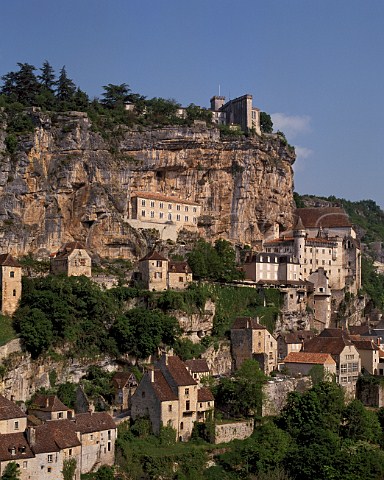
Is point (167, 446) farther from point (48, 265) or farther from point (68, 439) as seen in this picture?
point (48, 265)

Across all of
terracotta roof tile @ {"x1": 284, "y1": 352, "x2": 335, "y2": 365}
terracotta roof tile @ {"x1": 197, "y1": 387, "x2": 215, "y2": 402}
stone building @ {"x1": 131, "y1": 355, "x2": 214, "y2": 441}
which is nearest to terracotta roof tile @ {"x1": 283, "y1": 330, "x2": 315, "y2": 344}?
terracotta roof tile @ {"x1": 284, "y1": 352, "x2": 335, "y2": 365}

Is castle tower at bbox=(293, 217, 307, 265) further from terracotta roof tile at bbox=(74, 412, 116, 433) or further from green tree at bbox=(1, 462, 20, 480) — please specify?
green tree at bbox=(1, 462, 20, 480)

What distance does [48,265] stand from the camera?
8150cm

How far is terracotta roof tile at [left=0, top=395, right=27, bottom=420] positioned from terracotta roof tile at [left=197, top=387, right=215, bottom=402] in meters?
14.1

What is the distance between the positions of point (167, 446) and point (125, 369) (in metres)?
10.8

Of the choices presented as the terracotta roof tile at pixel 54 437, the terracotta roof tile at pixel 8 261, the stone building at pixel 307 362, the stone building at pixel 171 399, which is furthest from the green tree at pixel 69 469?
the stone building at pixel 307 362

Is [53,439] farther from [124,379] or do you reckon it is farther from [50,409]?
[124,379]

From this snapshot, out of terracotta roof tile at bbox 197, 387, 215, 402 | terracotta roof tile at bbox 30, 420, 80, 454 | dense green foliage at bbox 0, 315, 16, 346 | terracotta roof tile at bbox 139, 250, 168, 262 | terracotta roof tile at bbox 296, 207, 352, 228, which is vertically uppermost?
terracotta roof tile at bbox 296, 207, 352, 228

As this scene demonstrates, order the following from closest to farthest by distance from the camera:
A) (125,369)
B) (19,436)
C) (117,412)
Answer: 1. (19,436)
2. (117,412)
3. (125,369)

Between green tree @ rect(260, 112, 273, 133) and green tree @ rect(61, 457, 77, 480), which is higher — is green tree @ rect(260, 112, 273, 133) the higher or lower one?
the higher one

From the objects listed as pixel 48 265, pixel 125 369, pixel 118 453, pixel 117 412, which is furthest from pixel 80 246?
pixel 118 453

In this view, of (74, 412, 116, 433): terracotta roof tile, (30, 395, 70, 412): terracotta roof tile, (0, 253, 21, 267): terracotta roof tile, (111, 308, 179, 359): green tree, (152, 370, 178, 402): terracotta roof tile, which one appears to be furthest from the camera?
(111, 308, 179, 359): green tree

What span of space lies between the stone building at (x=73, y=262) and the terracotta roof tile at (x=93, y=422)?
62.1 ft

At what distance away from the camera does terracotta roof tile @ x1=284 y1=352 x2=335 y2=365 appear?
77625 mm
